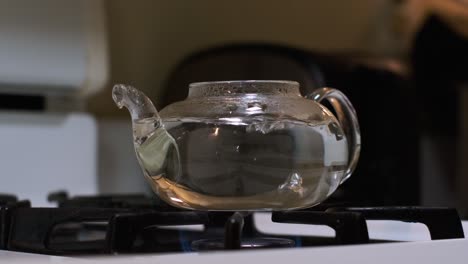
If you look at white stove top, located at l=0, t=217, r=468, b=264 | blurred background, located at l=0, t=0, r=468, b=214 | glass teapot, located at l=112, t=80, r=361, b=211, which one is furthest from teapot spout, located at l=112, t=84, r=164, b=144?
blurred background, located at l=0, t=0, r=468, b=214

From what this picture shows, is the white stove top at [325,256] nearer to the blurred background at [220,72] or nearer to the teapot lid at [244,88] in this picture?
the teapot lid at [244,88]

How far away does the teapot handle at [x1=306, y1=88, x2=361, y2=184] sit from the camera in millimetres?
661

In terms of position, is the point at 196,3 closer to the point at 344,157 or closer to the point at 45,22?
the point at 45,22

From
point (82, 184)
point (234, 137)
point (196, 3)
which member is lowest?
point (82, 184)

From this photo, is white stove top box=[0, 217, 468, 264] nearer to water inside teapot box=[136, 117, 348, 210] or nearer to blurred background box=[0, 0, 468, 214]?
water inside teapot box=[136, 117, 348, 210]

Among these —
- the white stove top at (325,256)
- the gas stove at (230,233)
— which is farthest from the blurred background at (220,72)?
the white stove top at (325,256)

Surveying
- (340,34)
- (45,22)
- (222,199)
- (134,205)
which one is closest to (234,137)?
(222,199)

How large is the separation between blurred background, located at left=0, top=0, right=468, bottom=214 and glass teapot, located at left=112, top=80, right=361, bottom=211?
1.29 feet

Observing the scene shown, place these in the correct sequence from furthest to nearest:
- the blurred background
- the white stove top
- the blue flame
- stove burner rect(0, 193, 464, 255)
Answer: the blurred background → the blue flame → stove burner rect(0, 193, 464, 255) → the white stove top

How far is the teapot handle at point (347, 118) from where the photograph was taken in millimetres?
661

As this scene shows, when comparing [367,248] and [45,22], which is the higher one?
[45,22]

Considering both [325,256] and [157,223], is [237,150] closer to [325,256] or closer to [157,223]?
[157,223]

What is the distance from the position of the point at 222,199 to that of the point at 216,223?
2.5 inches

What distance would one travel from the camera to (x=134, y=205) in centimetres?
73
